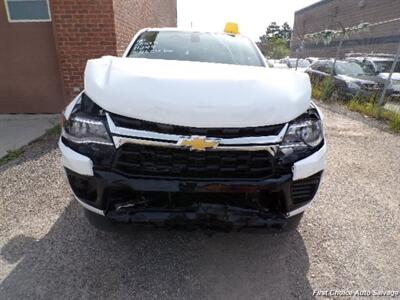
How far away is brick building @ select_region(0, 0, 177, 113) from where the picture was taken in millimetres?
5578

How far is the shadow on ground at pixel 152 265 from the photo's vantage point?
87.6 inches

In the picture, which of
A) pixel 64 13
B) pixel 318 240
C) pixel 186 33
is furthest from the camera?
pixel 64 13

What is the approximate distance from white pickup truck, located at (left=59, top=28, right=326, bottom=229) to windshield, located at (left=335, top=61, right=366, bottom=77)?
944 centimetres

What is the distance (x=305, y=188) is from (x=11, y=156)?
3.68 meters

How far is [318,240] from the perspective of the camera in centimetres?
281

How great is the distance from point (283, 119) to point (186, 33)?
7.38 ft

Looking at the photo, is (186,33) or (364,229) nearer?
(364,229)

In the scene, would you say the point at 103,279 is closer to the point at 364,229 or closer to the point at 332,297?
the point at 332,297

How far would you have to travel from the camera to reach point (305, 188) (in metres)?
2.22

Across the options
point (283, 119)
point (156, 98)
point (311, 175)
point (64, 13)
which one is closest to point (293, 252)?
point (311, 175)

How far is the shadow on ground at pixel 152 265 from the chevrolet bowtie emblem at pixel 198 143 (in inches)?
35.9

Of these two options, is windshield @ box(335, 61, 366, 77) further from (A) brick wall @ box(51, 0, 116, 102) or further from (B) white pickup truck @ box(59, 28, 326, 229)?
(B) white pickup truck @ box(59, 28, 326, 229)

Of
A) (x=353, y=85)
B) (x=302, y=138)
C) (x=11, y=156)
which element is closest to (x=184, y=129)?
(x=302, y=138)

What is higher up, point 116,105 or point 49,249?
point 116,105
